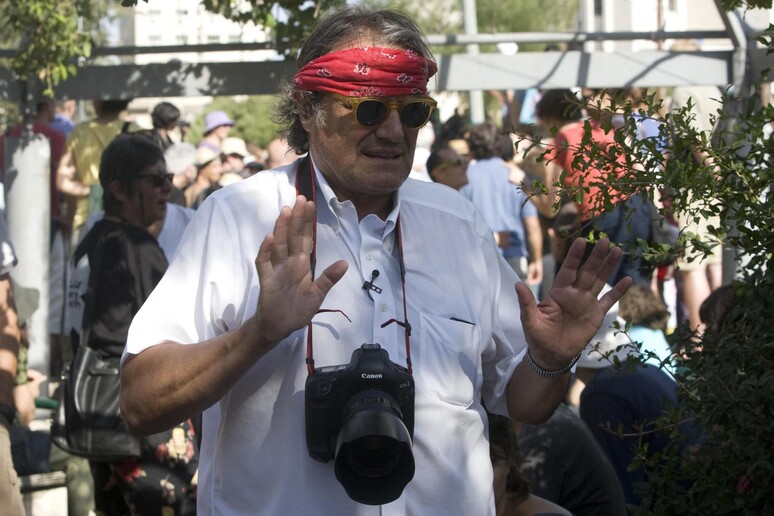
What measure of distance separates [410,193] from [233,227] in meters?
0.51

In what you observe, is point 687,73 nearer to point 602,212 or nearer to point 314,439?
point 602,212

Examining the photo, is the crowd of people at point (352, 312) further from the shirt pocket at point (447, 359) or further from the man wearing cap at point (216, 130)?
the man wearing cap at point (216, 130)

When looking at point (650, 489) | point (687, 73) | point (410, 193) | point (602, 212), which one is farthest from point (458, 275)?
point (687, 73)

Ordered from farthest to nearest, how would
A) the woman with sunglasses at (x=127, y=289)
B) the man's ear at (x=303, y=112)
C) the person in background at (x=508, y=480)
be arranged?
the woman with sunglasses at (x=127, y=289) → the person in background at (x=508, y=480) → the man's ear at (x=303, y=112)

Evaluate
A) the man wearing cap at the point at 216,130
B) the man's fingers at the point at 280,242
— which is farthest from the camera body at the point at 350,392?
the man wearing cap at the point at 216,130

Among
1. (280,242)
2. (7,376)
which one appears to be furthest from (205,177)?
(280,242)

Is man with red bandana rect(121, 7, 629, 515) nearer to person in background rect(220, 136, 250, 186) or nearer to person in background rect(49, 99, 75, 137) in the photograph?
person in background rect(220, 136, 250, 186)

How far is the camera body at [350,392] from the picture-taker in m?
2.64

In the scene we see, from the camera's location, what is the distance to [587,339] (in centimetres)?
287

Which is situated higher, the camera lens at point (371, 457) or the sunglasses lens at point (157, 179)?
the sunglasses lens at point (157, 179)

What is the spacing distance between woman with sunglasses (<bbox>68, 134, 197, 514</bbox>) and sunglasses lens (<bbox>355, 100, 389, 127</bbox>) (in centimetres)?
230

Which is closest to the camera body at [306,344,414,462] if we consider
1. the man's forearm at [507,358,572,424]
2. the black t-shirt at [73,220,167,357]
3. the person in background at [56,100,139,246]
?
the man's forearm at [507,358,572,424]

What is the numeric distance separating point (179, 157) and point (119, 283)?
448 centimetres

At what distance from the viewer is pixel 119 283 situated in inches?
200
